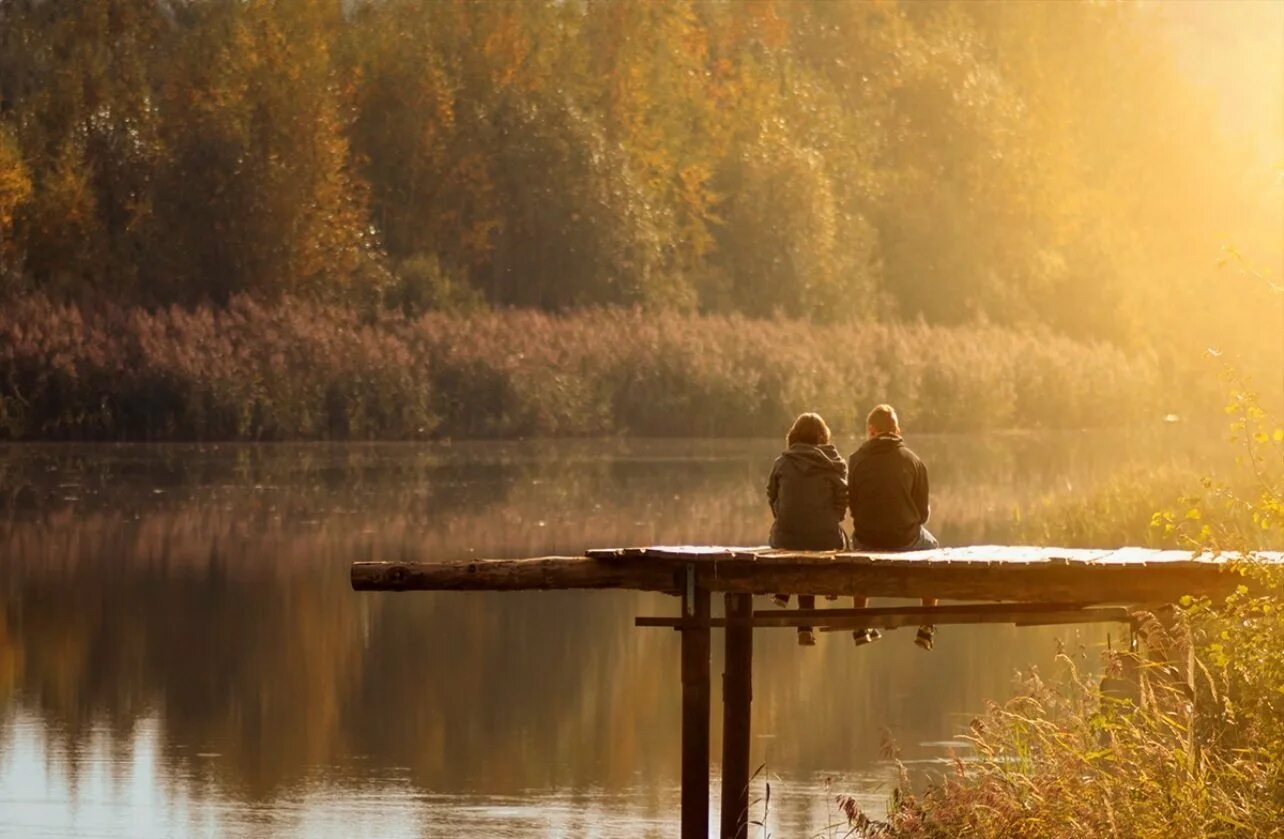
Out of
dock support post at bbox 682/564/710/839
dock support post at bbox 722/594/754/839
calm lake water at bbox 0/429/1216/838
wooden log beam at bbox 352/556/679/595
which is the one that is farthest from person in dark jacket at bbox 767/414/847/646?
calm lake water at bbox 0/429/1216/838

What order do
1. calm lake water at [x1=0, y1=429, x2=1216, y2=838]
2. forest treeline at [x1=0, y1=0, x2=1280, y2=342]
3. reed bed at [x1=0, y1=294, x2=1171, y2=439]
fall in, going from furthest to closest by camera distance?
forest treeline at [x1=0, y1=0, x2=1280, y2=342], reed bed at [x1=0, y1=294, x2=1171, y2=439], calm lake water at [x1=0, y1=429, x2=1216, y2=838]

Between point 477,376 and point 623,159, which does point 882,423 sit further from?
point 623,159

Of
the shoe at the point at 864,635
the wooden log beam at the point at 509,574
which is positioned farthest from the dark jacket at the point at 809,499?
the wooden log beam at the point at 509,574

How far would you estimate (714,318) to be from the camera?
53656 mm

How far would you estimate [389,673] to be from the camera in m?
20.5

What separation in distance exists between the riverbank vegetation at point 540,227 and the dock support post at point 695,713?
26980 millimetres

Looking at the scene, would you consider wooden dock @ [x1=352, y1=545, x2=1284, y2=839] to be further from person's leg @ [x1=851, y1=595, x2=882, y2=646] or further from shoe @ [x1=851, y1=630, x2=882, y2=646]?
shoe @ [x1=851, y1=630, x2=882, y2=646]

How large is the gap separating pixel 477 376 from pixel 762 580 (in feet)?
110

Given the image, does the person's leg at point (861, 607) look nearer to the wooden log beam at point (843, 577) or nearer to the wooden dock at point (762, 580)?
the wooden dock at point (762, 580)

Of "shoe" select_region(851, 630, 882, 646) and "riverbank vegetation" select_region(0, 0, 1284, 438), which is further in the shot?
"riverbank vegetation" select_region(0, 0, 1284, 438)

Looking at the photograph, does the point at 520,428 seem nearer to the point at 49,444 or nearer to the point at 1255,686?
the point at 49,444

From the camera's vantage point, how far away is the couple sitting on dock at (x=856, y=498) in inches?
557

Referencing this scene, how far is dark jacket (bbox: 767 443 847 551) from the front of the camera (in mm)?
14156

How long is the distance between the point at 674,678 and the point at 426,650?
2.47 metres
